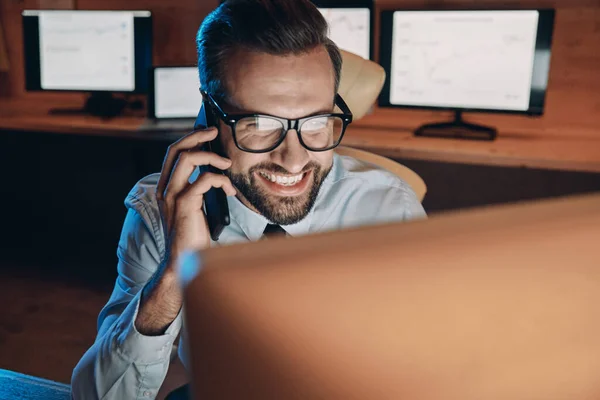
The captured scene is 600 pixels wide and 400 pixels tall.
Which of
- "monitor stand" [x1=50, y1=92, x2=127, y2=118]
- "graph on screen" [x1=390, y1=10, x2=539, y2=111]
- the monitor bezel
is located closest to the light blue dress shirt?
"graph on screen" [x1=390, y1=10, x2=539, y2=111]

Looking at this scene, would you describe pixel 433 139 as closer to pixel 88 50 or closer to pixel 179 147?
pixel 179 147

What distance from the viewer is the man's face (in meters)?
1.13

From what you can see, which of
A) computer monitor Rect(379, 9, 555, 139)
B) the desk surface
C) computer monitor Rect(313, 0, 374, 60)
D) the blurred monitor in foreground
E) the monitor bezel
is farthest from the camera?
the monitor bezel

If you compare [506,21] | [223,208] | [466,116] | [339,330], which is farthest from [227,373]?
[466,116]

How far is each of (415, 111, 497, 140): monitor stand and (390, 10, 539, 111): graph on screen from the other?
0.26 feet

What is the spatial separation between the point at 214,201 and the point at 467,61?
1.66 metres

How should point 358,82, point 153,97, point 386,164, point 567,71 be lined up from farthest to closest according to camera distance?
point 153,97
point 567,71
point 386,164
point 358,82

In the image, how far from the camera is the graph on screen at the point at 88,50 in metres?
2.94

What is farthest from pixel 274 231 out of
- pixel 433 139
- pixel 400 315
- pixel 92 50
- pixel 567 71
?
pixel 92 50

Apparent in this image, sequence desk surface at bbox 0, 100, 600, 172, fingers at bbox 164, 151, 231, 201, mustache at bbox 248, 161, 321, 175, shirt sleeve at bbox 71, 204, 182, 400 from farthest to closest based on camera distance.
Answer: desk surface at bbox 0, 100, 600, 172
mustache at bbox 248, 161, 321, 175
fingers at bbox 164, 151, 231, 201
shirt sleeve at bbox 71, 204, 182, 400

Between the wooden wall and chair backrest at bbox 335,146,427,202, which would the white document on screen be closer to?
the wooden wall

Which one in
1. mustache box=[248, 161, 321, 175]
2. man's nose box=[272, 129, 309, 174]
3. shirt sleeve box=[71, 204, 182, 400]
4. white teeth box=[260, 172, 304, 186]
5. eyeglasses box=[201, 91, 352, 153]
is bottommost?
shirt sleeve box=[71, 204, 182, 400]

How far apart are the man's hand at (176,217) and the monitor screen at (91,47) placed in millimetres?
1980

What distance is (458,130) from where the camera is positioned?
2432 millimetres
